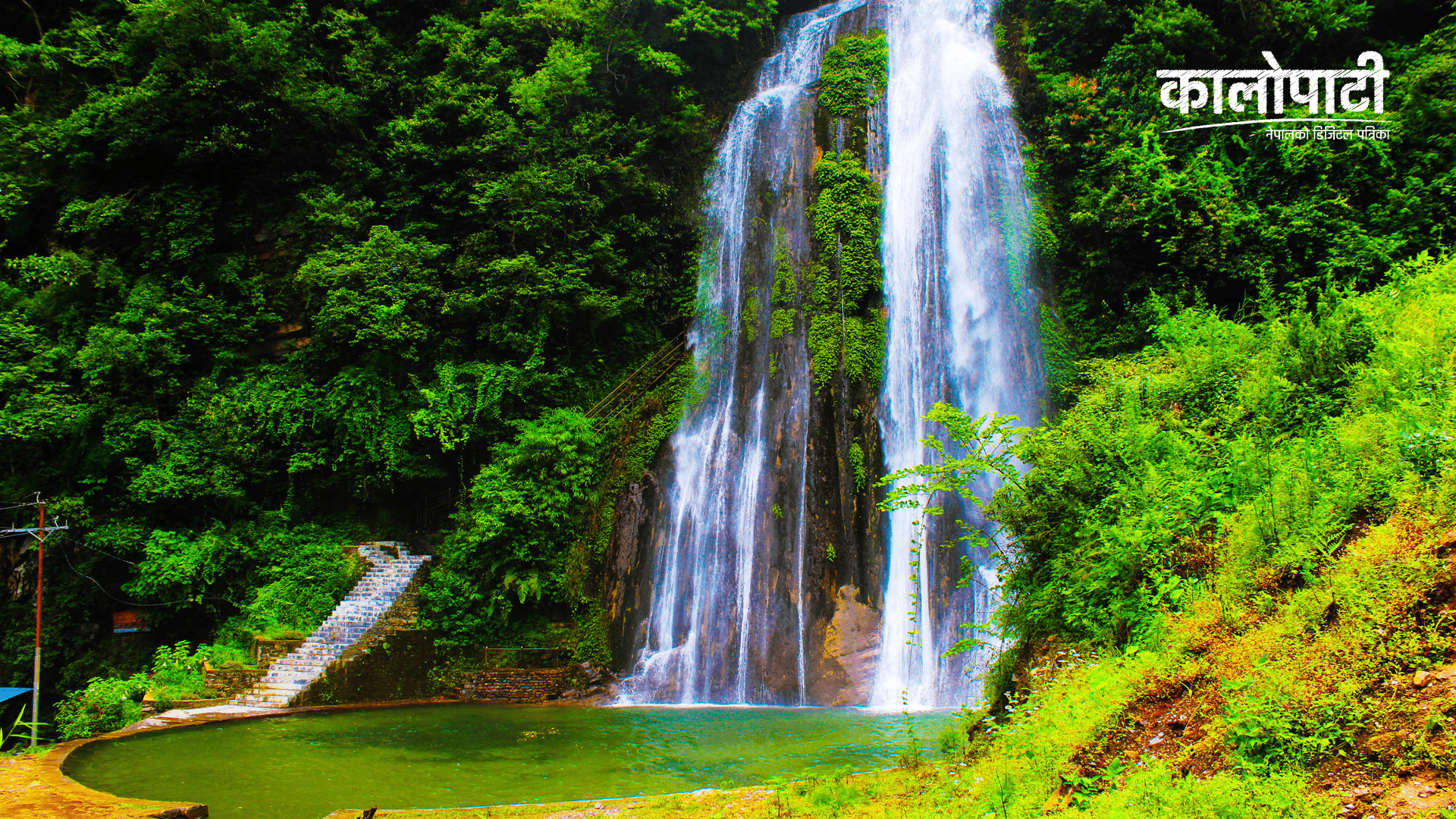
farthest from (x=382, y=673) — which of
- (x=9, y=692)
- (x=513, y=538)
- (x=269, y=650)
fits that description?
(x=9, y=692)

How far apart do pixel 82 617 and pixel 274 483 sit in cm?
393

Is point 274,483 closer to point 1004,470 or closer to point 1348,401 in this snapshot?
point 1004,470

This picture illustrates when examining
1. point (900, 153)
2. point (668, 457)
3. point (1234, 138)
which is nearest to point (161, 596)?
point (668, 457)

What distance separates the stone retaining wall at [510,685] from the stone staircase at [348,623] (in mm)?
1665

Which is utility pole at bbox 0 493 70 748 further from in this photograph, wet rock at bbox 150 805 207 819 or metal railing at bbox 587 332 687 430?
metal railing at bbox 587 332 687 430

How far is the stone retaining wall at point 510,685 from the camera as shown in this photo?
12.8 metres

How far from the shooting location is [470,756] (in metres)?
8.08

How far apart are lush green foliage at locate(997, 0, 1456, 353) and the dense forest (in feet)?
0.19

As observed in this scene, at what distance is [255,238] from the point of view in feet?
54.6

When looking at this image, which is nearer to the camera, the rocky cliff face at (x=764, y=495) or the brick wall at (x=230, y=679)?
the brick wall at (x=230, y=679)

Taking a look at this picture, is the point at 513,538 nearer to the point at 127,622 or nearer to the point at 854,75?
the point at 127,622

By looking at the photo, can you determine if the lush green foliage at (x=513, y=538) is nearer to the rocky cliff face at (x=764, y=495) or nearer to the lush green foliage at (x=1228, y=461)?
the rocky cliff face at (x=764, y=495)

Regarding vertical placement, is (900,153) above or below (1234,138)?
above

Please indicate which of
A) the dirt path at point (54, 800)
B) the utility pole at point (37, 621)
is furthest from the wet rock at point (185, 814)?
the utility pole at point (37, 621)
